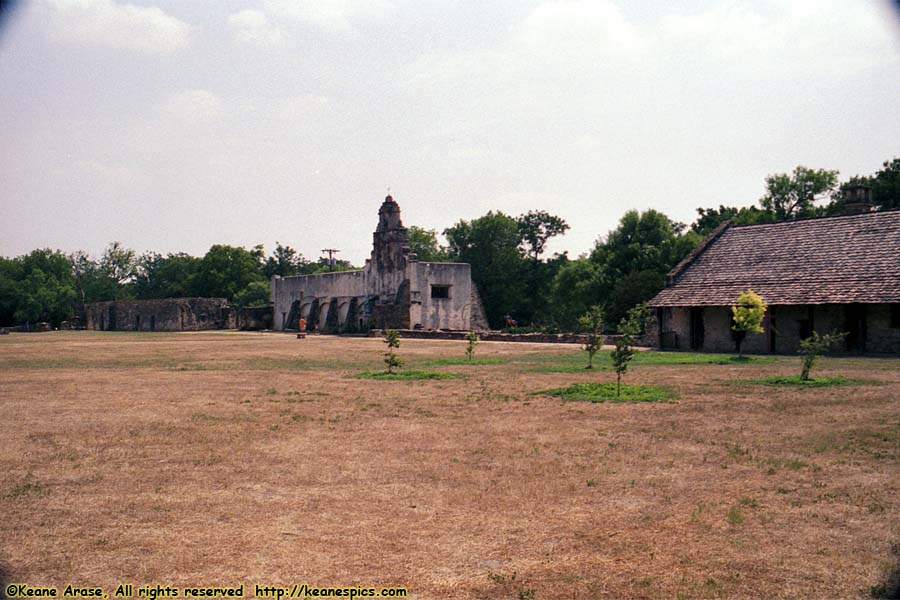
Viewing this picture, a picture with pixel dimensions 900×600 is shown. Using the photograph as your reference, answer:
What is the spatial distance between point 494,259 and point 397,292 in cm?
1269

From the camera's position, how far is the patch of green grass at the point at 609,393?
42.2 feet

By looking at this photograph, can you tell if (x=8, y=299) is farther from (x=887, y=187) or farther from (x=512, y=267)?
(x=887, y=187)

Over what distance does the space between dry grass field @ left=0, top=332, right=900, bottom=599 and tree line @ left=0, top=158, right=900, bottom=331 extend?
25.0m

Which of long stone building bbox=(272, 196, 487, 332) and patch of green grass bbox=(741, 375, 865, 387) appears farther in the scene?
long stone building bbox=(272, 196, 487, 332)

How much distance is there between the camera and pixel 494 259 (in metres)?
58.8

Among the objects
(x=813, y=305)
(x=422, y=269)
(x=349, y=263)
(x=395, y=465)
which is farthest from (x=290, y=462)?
(x=349, y=263)

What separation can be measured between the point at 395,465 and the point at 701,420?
4676 millimetres

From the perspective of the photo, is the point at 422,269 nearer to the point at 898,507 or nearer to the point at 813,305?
the point at 813,305

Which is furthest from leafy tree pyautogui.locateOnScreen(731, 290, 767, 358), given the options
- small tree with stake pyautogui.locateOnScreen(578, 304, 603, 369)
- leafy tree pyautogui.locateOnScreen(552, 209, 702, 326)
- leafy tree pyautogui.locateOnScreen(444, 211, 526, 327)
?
leafy tree pyautogui.locateOnScreen(444, 211, 526, 327)

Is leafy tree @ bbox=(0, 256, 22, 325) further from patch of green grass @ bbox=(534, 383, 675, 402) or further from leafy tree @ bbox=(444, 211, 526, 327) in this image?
patch of green grass @ bbox=(534, 383, 675, 402)

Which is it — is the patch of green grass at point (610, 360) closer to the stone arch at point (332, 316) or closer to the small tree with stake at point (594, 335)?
the small tree with stake at point (594, 335)

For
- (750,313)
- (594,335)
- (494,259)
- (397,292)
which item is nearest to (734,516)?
(594,335)

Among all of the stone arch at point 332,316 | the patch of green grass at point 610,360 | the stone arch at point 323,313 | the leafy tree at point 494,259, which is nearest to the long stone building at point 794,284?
the patch of green grass at point 610,360

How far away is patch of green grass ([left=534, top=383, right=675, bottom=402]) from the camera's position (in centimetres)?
1288
